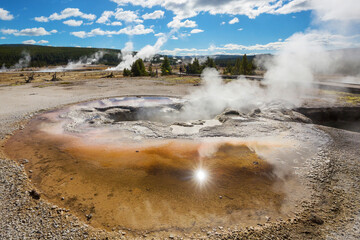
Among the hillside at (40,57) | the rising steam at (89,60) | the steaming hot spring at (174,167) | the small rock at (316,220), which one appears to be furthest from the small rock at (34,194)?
the rising steam at (89,60)

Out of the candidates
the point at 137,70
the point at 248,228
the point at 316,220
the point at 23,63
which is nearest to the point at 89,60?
the point at 23,63

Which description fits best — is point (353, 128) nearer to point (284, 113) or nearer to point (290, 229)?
point (284, 113)

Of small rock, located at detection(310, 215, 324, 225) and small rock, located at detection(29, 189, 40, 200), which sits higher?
small rock, located at detection(29, 189, 40, 200)

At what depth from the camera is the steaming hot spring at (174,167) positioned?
5.17 meters

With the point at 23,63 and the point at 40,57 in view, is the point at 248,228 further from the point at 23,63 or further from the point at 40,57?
the point at 40,57

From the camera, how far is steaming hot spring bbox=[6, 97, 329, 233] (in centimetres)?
517

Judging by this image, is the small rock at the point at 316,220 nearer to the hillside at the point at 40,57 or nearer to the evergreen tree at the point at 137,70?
the evergreen tree at the point at 137,70

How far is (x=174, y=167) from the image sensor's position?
7281 millimetres

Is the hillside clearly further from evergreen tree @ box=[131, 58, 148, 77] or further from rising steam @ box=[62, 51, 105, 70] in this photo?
evergreen tree @ box=[131, 58, 148, 77]

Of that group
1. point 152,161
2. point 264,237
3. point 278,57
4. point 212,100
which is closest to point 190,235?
point 264,237

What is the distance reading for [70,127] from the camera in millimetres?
11133

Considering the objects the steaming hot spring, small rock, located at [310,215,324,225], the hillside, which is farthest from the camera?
the hillside

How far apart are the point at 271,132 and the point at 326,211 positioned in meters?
5.44

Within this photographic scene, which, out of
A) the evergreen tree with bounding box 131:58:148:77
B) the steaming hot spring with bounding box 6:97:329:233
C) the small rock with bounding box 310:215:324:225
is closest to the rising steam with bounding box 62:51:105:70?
the evergreen tree with bounding box 131:58:148:77
